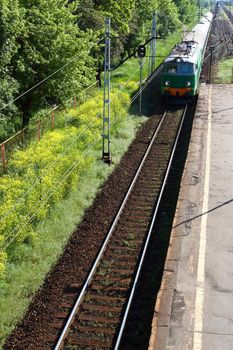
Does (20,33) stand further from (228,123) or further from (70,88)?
(228,123)

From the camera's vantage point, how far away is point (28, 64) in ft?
63.5

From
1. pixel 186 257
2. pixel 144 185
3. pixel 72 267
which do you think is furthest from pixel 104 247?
pixel 144 185

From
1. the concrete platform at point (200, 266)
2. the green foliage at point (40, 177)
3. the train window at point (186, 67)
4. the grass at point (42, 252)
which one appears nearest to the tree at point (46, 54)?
the green foliage at point (40, 177)

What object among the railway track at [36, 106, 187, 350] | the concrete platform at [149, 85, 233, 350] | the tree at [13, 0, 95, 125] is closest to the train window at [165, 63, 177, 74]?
the tree at [13, 0, 95, 125]

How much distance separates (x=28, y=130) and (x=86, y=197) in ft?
22.8

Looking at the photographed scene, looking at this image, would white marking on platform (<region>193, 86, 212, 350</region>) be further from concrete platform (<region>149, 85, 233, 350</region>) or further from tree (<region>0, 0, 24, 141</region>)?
tree (<region>0, 0, 24, 141</region>)

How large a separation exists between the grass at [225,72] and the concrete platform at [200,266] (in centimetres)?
1956

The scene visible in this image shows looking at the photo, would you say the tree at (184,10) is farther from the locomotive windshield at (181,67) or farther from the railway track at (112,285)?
the railway track at (112,285)

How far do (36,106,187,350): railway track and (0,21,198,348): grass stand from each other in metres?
0.88

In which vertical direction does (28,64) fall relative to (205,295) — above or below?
above

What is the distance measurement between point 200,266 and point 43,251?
412 cm

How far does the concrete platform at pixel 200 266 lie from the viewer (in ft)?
29.3

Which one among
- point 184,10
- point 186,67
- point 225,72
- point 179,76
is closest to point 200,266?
point 179,76

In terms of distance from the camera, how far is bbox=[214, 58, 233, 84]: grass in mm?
37969
